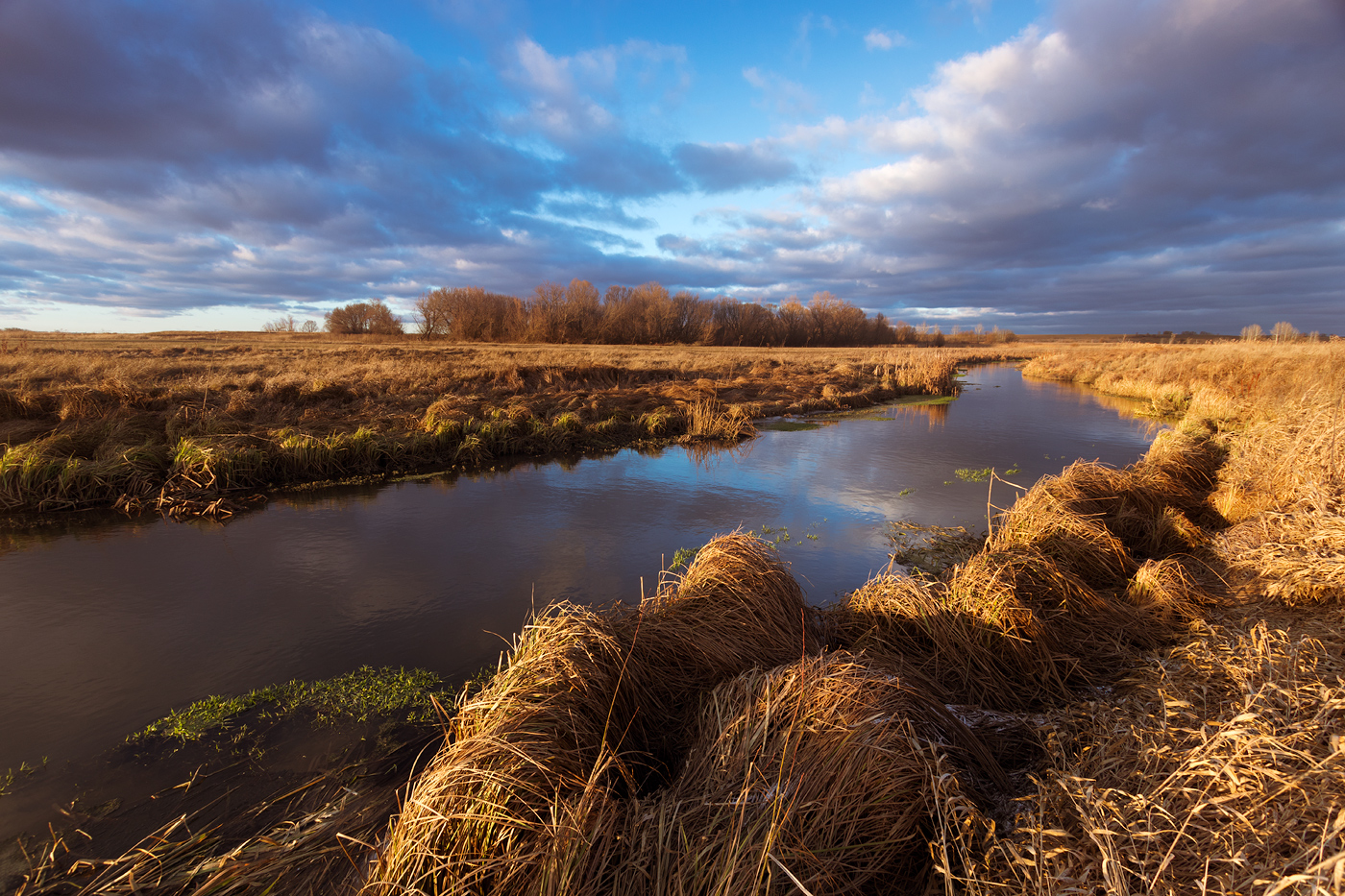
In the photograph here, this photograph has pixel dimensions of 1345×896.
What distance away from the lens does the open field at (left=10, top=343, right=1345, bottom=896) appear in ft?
7.10

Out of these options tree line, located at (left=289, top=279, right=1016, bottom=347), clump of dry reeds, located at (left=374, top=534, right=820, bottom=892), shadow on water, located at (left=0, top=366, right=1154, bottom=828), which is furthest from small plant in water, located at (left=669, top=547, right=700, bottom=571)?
tree line, located at (left=289, top=279, right=1016, bottom=347)

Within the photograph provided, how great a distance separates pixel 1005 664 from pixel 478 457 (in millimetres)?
11371

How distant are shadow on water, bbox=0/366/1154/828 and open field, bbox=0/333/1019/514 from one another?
951mm

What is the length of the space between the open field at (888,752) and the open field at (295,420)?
8.58m

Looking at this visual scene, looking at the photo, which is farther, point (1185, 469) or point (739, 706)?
point (1185, 469)

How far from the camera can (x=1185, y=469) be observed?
30.9 feet

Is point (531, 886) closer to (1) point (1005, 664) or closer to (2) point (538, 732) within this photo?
(2) point (538, 732)

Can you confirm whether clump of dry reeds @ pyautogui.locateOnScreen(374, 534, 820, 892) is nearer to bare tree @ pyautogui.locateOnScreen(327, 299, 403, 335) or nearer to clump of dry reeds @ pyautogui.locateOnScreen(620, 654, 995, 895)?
clump of dry reeds @ pyautogui.locateOnScreen(620, 654, 995, 895)

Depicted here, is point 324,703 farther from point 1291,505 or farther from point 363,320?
point 363,320

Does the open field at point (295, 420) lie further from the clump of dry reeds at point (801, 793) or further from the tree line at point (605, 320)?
the tree line at point (605, 320)

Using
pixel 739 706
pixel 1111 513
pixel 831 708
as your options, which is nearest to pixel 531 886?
pixel 739 706

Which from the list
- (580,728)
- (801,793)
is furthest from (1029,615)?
(580,728)

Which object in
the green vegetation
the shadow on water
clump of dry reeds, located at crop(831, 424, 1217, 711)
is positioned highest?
clump of dry reeds, located at crop(831, 424, 1217, 711)

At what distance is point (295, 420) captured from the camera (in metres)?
13.2
